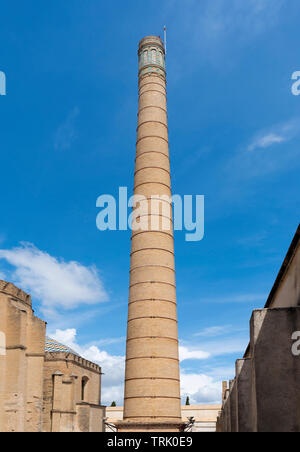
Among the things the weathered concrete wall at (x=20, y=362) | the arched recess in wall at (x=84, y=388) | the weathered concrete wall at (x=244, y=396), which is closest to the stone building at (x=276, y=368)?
the weathered concrete wall at (x=244, y=396)

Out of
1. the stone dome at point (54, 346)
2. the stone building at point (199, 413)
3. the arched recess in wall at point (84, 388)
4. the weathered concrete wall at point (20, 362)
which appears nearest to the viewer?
the weathered concrete wall at point (20, 362)

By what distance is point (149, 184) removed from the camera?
742 inches

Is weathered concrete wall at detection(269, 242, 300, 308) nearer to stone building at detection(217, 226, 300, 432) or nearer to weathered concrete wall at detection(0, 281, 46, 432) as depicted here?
stone building at detection(217, 226, 300, 432)

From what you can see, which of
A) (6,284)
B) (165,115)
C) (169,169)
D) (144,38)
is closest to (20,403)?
(6,284)

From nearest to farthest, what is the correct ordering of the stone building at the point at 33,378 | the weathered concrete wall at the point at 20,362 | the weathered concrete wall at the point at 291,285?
the weathered concrete wall at the point at 291,285 < the weathered concrete wall at the point at 20,362 < the stone building at the point at 33,378

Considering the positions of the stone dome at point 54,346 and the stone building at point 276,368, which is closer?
the stone building at point 276,368

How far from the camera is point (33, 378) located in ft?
61.8

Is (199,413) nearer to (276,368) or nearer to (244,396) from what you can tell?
(244,396)

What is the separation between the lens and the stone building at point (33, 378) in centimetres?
1641

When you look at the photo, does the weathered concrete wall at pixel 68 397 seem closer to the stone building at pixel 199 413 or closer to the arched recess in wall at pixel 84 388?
the arched recess in wall at pixel 84 388

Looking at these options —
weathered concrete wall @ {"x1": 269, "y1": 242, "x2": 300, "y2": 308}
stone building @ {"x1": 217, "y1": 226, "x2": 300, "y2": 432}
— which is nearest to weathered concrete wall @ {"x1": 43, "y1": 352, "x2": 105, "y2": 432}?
weathered concrete wall @ {"x1": 269, "y1": 242, "x2": 300, "y2": 308}

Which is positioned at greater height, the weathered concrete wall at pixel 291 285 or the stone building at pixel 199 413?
the weathered concrete wall at pixel 291 285

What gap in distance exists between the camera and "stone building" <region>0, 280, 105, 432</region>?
16.4 meters
